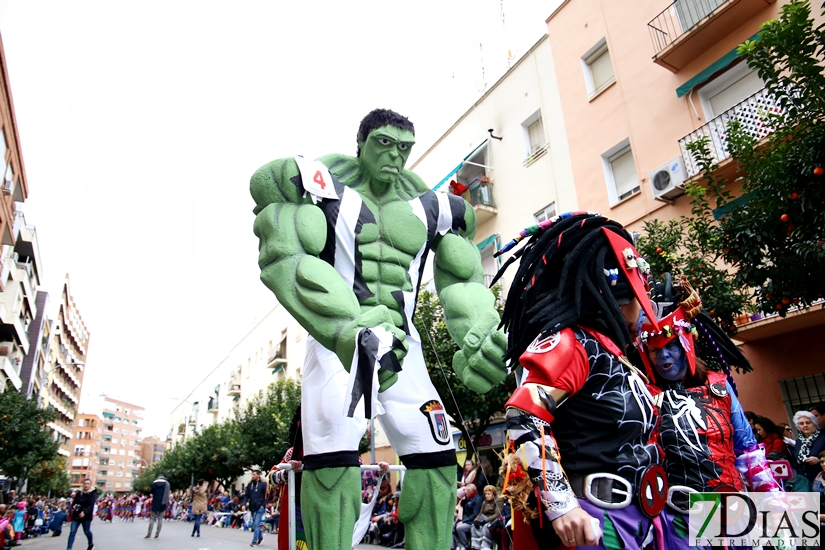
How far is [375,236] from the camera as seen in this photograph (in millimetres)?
2711

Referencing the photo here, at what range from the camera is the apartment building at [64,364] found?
44906 millimetres

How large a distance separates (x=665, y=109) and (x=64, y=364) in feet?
164

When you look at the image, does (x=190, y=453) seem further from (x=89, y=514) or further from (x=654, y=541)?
(x=654, y=541)

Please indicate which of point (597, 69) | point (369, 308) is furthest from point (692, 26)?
point (369, 308)

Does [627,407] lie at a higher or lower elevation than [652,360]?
lower

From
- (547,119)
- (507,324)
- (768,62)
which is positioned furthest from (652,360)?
(547,119)

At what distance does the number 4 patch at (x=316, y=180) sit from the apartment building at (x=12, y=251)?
1873 cm

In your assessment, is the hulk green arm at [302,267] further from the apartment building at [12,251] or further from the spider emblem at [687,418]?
the apartment building at [12,251]

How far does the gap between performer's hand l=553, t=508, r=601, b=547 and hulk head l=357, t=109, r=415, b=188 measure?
177 centimetres

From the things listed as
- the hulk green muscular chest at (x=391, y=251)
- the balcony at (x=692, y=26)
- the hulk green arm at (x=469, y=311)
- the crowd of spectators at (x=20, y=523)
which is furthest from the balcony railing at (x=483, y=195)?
the hulk green muscular chest at (x=391, y=251)

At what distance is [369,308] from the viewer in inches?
99.2

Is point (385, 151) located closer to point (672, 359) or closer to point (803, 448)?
point (672, 359)

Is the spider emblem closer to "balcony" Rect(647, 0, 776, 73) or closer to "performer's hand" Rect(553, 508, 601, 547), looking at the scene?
"performer's hand" Rect(553, 508, 601, 547)

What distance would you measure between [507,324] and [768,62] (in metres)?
4.59
